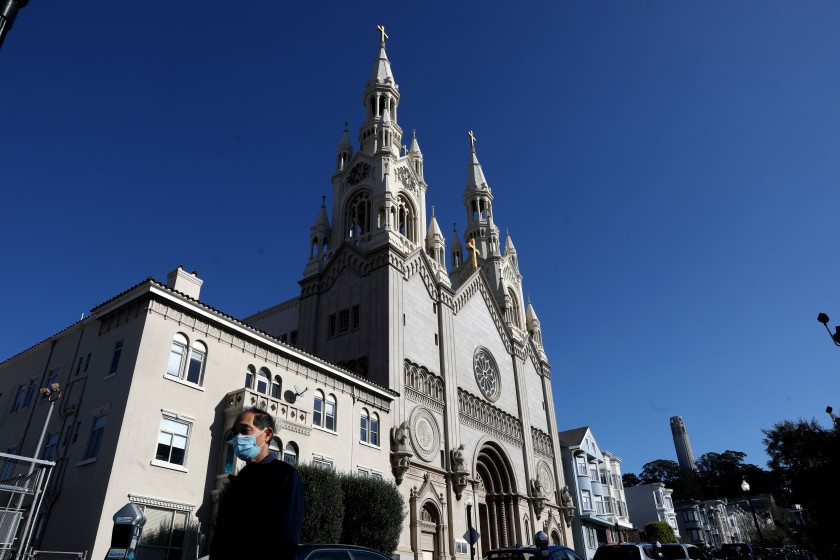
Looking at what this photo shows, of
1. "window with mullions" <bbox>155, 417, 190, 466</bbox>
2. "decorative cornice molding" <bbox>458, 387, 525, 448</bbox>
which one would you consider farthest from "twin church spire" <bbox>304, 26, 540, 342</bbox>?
"window with mullions" <bbox>155, 417, 190, 466</bbox>

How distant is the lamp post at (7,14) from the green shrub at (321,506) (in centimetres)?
2027

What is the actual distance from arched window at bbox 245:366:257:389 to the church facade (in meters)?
10.5

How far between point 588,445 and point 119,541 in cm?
5695

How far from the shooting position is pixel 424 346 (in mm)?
41188

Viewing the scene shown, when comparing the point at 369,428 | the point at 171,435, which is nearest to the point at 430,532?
the point at 369,428

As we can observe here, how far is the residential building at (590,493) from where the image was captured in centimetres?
5891

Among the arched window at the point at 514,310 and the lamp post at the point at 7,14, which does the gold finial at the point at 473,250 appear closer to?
the arched window at the point at 514,310

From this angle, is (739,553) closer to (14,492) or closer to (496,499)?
(496,499)

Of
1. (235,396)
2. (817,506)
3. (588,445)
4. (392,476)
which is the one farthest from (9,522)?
(588,445)

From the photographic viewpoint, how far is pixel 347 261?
142 feet

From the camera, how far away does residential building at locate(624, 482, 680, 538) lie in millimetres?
82750

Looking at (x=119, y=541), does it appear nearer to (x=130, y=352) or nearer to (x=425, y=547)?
(x=130, y=352)

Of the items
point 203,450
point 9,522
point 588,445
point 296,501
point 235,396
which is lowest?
point 296,501

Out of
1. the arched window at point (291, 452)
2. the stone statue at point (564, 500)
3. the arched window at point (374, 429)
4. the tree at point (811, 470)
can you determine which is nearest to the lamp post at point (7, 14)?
the arched window at point (291, 452)
